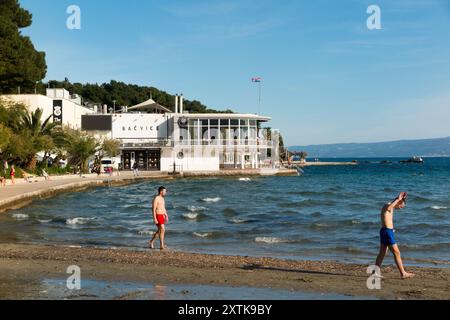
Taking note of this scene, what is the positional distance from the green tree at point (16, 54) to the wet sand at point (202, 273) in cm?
4502

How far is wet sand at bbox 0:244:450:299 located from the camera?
30.5ft

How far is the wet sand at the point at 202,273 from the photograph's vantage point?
366 inches

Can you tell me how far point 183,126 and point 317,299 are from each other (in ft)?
223

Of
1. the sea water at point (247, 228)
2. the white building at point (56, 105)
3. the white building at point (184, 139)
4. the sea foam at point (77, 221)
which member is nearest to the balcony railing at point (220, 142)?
the white building at point (184, 139)

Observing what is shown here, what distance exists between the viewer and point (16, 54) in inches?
2188

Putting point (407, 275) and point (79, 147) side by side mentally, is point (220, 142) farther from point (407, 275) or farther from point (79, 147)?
point (407, 275)

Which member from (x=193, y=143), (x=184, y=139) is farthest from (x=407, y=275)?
(x=184, y=139)

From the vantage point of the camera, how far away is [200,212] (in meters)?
26.9

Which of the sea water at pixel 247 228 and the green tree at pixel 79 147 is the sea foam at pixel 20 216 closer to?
the sea water at pixel 247 228

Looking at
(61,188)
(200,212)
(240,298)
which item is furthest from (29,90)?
(240,298)

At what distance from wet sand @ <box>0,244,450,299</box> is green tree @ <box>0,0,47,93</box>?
45016mm

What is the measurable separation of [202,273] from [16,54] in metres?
50.9

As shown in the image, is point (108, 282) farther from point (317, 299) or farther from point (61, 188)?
point (61, 188)
